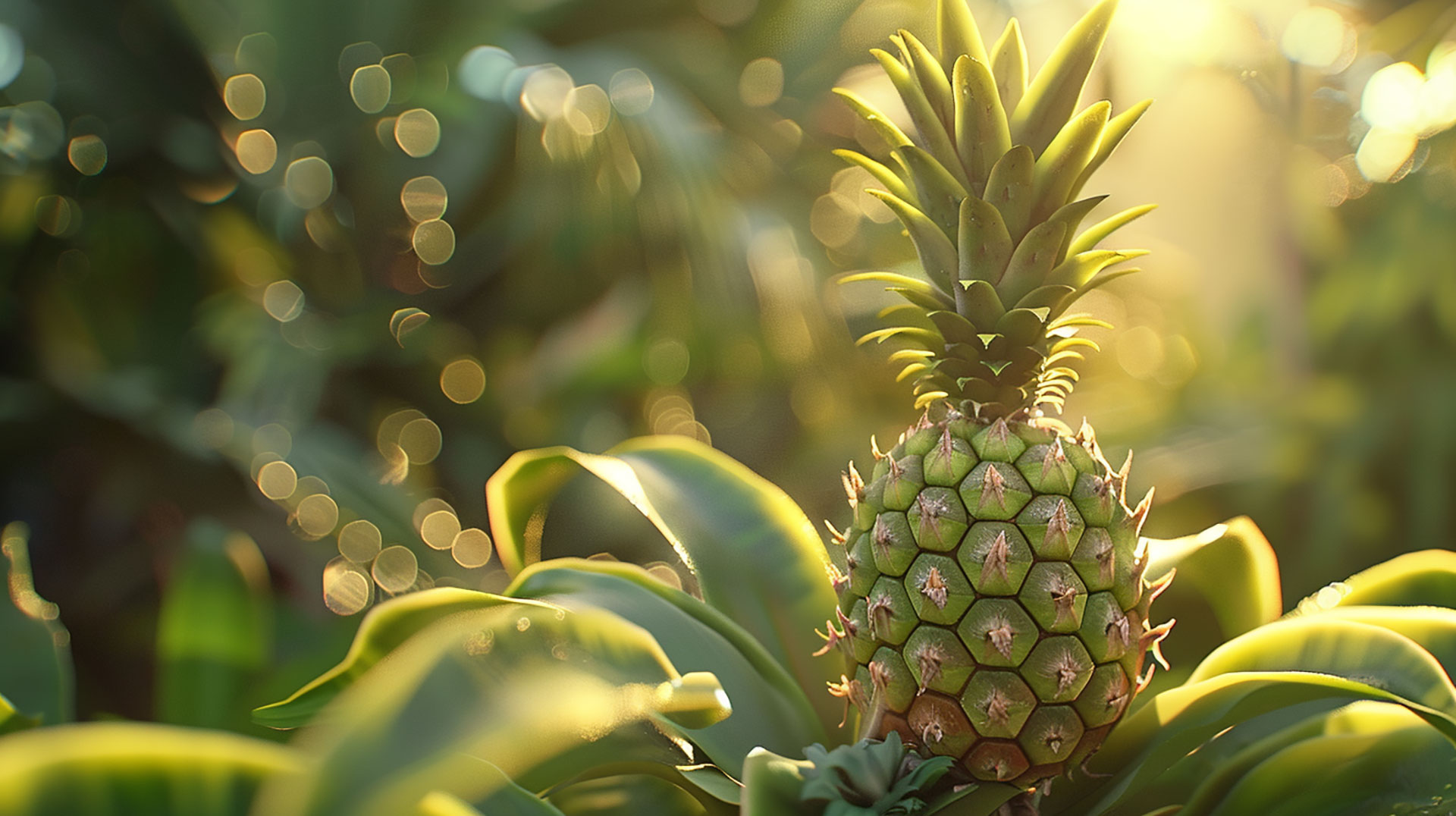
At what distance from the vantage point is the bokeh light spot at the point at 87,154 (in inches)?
82.9

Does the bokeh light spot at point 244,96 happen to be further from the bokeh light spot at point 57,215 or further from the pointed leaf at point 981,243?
the pointed leaf at point 981,243

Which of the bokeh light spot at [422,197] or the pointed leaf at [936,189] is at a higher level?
the pointed leaf at [936,189]

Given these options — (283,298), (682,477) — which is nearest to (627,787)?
(682,477)

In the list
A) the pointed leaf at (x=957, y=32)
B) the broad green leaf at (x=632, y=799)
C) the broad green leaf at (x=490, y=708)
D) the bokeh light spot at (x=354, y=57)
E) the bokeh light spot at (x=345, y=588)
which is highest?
the bokeh light spot at (x=354, y=57)

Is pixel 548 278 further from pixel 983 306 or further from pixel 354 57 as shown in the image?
pixel 983 306

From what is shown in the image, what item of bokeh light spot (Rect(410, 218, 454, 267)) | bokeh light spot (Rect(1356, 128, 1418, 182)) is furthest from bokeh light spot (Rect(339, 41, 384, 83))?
bokeh light spot (Rect(1356, 128, 1418, 182))

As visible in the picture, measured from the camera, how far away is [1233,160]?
8.65 ft

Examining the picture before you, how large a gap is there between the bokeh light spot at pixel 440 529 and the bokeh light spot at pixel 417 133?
3.28 feet

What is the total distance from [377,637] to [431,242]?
2.01 metres

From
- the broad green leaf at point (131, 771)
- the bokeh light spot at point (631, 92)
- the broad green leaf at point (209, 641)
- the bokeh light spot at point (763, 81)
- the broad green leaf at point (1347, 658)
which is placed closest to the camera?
the broad green leaf at point (131, 771)

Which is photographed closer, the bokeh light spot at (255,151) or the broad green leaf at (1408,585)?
the broad green leaf at (1408,585)

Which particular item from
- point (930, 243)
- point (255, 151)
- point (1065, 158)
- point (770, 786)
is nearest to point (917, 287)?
point (930, 243)

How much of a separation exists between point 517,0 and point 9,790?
2.50 meters

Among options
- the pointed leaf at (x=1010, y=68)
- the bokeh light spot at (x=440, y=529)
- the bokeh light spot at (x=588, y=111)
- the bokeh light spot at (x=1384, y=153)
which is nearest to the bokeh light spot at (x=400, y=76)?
the bokeh light spot at (x=588, y=111)
